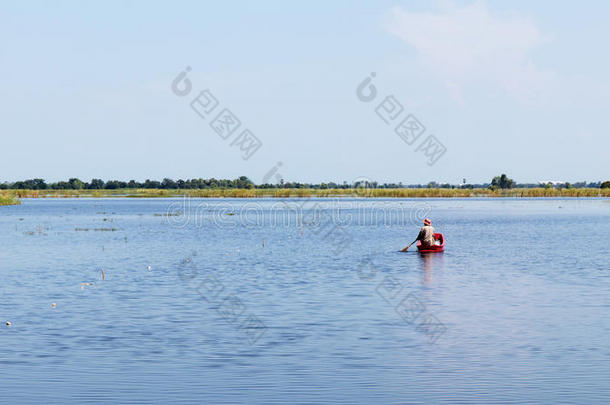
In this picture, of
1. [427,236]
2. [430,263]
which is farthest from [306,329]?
[427,236]

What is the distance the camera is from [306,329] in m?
18.3

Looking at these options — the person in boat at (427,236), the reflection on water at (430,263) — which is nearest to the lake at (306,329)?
the reflection on water at (430,263)

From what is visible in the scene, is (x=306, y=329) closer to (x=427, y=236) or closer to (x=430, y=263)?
(x=430, y=263)

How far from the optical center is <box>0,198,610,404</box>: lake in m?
13.0

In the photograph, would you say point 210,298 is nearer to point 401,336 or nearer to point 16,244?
point 401,336

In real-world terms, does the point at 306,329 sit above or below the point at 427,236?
below

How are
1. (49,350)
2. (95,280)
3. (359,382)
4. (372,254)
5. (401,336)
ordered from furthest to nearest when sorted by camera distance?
(372,254) < (95,280) < (401,336) < (49,350) < (359,382)

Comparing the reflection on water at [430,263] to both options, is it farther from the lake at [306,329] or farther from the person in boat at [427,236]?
the person in boat at [427,236]

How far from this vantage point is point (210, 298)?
78.8 ft

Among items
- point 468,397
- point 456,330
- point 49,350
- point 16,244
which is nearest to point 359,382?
point 468,397

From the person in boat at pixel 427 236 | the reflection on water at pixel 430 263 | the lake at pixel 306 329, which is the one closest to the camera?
the lake at pixel 306 329

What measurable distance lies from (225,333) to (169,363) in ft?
10.7

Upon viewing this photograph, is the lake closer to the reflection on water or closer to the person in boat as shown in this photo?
the reflection on water

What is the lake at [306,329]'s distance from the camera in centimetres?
1301
